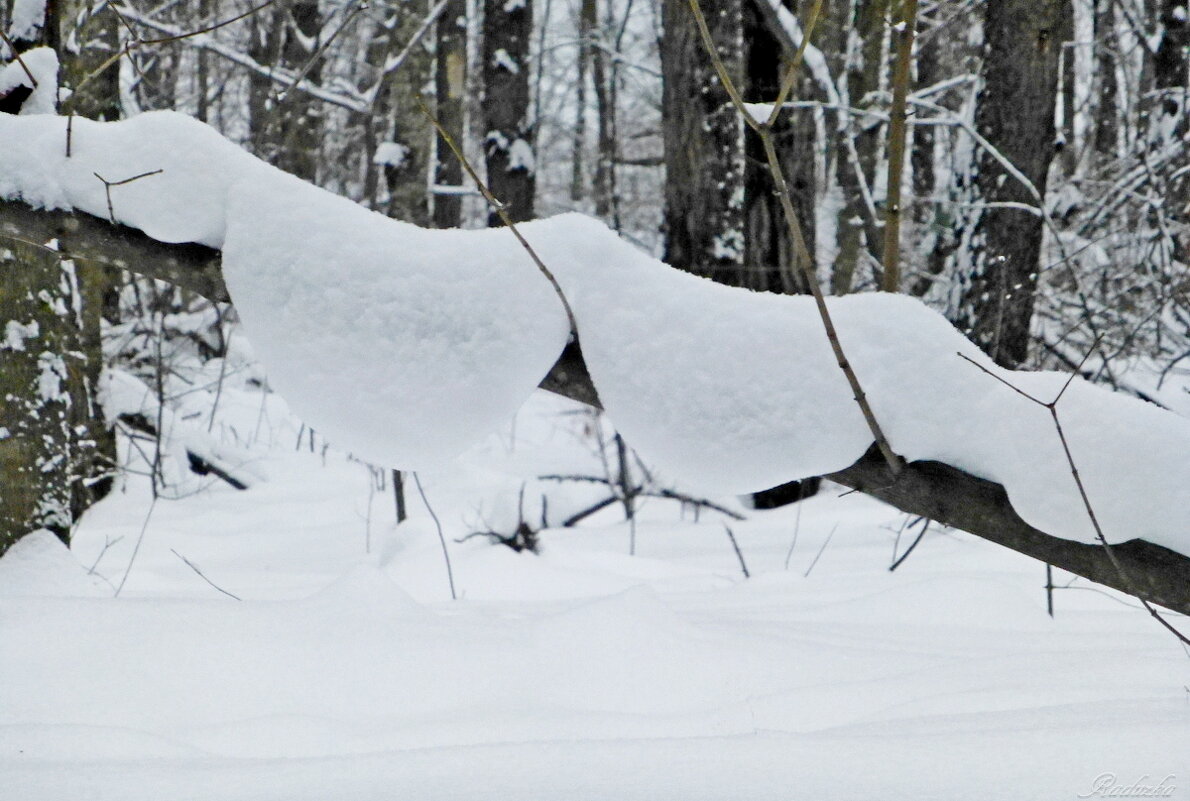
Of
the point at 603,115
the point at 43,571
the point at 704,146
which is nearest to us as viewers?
the point at 43,571

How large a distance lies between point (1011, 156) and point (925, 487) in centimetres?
360

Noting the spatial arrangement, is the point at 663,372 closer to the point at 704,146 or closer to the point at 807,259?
the point at 807,259

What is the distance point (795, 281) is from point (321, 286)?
4.24m

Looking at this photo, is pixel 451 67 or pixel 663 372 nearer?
pixel 663 372

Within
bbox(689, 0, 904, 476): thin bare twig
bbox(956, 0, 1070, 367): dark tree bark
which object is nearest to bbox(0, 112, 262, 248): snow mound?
bbox(689, 0, 904, 476): thin bare twig

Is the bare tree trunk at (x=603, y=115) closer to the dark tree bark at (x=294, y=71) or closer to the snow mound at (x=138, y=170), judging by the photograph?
the dark tree bark at (x=294, y=71)

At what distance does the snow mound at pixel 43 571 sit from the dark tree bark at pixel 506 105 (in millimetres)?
4929

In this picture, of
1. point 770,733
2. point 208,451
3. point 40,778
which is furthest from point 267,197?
point 208,451

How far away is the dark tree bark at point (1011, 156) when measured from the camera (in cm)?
439

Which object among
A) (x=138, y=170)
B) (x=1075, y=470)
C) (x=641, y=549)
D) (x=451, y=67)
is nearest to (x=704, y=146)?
(x=641, y=549)

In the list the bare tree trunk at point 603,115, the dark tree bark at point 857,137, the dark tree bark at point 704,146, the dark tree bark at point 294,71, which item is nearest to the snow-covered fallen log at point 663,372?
the dark tree bark at point 704,146

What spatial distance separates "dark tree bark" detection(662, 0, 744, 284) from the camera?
18.4 ft

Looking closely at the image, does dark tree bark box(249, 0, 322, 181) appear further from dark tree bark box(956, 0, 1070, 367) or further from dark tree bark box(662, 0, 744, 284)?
dark tree bark box(956, 0, 1070, 367)

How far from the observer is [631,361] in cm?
147
